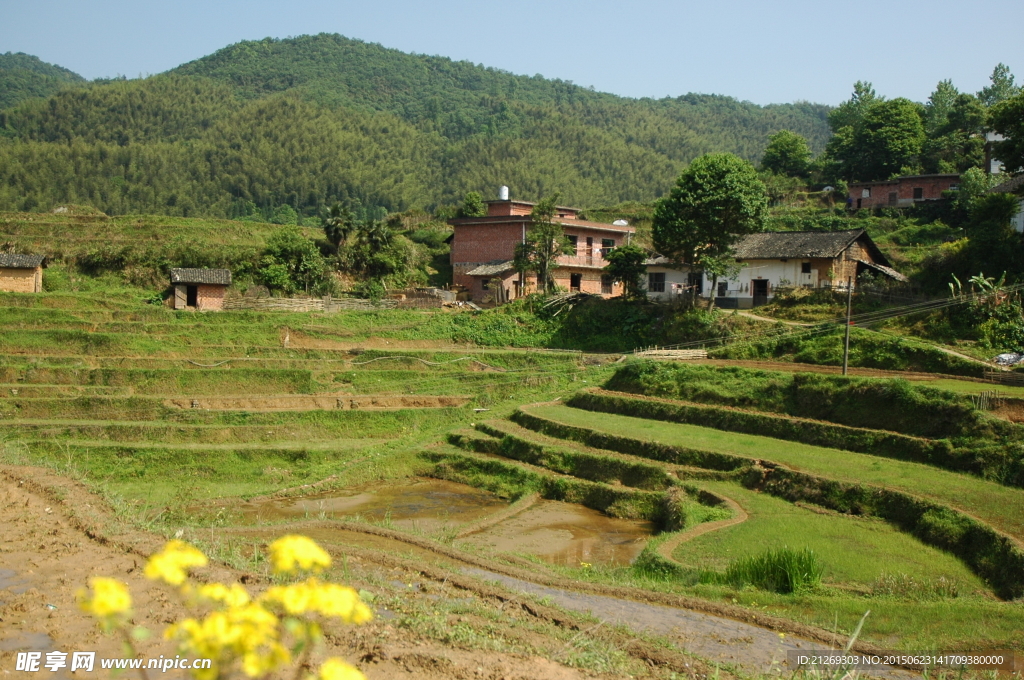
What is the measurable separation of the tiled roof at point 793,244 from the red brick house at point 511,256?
30.9ft

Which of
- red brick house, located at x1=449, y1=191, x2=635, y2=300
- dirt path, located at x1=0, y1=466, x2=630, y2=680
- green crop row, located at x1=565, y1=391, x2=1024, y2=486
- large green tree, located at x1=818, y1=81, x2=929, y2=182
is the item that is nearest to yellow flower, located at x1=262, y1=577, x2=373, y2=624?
dirt path, located at x1=0, y1=466, x2=630, y2=680

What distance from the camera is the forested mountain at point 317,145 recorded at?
86.1m

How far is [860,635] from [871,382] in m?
13.1

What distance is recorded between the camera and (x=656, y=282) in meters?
45.1

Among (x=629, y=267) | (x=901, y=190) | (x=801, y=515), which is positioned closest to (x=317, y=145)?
(x=629, y=267)

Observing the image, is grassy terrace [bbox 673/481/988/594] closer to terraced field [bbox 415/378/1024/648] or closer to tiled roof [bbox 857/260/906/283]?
terraced field [bbox 415/378/1024/648]

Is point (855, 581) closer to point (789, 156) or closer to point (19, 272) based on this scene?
point (19, 272)

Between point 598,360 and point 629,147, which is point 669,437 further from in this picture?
point 629,147

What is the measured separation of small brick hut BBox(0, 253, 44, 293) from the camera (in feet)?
129

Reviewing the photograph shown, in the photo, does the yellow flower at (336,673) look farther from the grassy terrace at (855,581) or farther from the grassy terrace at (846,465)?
the grassy terrace at (846,465)

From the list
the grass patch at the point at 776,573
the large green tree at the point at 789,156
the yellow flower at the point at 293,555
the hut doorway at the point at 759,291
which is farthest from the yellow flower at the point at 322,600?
the large green tree at the point at 789,156

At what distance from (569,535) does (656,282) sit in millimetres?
26956

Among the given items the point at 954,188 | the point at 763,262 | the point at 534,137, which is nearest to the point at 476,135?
the point at 534,137

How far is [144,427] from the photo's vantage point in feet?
89.4
